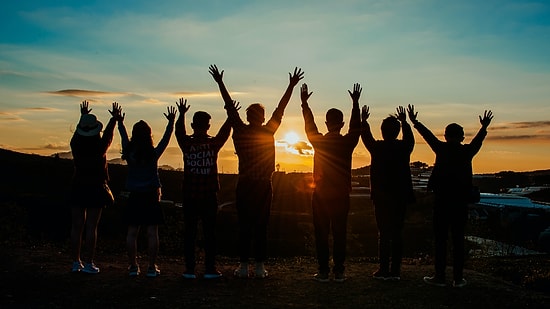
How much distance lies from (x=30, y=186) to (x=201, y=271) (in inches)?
1259

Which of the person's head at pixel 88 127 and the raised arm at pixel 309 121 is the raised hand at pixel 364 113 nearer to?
the raised arm at pixel 309 121

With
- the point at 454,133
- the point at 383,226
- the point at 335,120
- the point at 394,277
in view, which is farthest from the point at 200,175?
the point at 454,133

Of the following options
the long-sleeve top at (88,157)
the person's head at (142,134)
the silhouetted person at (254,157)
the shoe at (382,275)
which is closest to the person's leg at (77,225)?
the long-sleeve top at (88,157)

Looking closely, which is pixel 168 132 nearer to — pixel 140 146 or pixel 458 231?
pixel 140 146

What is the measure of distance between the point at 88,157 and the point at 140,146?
83 centimetres

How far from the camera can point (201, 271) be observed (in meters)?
9.52

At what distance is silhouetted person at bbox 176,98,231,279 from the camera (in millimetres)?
8336

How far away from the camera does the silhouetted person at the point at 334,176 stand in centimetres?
839

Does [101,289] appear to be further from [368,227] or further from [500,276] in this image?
[368,227]

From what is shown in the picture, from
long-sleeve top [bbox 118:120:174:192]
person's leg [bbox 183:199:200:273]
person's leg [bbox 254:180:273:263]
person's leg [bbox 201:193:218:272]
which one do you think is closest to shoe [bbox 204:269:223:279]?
person's leg [bbox 201:193:218:272]

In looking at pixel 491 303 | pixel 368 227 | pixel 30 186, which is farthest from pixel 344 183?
pixel 30 186

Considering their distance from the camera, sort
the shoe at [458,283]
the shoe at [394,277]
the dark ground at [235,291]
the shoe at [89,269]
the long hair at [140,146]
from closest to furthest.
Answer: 1. the dark ground at [235,291]
2. the long hair at [140,146]
3. the shoe at [458,283]
4. the shoe at [394,277]
5. the shoe at [89,269]

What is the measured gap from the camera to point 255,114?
27.5ft

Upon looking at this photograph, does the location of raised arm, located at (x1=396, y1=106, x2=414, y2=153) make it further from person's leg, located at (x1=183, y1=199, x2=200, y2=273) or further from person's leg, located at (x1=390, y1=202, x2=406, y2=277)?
person's leg, located at (x1=183, y1=199, x2=200, y2=273)
